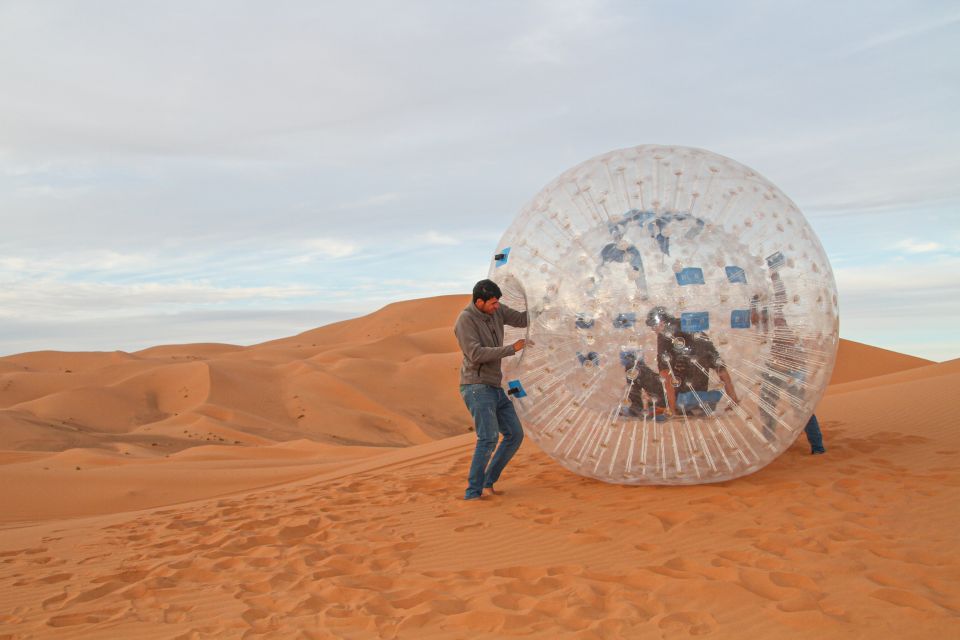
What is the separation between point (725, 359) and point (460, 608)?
92.5 inches

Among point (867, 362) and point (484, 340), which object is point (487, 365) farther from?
point (867, 362)

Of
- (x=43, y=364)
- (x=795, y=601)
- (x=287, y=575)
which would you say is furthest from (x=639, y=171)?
(x=43, y=364)

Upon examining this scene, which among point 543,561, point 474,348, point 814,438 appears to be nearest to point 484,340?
point 474,348

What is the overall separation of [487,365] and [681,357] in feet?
5.74

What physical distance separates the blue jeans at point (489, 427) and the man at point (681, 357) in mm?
1635

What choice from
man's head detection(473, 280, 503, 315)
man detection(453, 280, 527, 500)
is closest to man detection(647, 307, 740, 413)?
man detection(453, 280, 527, 500)

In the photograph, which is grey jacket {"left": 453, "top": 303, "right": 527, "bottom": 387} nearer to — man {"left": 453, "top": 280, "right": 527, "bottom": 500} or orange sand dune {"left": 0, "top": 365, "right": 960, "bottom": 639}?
man {"left": 453, "top": 280, "right": 527, "bottom": 500}

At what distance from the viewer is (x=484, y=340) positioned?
590cm

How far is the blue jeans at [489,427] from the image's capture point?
6.00 meters

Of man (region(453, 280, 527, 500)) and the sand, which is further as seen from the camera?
man (region(453, 280, 527, 500))

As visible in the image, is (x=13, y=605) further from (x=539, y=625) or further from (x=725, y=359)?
(x=725, y=359)

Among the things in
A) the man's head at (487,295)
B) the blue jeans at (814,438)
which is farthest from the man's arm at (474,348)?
the blue jeans at (814,438)

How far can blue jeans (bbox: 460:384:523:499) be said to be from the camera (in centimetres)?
600

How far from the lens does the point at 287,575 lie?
4.79 meters
